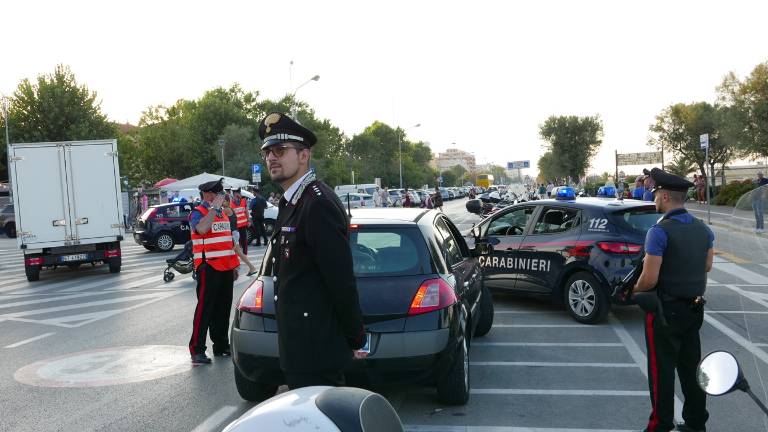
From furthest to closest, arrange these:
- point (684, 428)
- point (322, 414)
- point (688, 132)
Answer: point (688, 132) < point (684, 428) < point (322, 414)

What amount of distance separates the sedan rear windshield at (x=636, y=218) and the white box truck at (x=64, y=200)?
11.3 meters

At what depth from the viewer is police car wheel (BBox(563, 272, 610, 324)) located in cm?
812

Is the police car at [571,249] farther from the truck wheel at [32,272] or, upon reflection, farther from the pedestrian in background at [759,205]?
the truck wheel at [32,272]

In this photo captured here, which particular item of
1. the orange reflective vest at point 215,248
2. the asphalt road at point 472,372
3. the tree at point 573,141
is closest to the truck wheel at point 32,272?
the asphalt road at point 472,372

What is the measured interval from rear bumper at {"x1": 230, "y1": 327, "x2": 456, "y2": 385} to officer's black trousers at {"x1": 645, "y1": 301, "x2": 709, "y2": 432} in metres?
1.40

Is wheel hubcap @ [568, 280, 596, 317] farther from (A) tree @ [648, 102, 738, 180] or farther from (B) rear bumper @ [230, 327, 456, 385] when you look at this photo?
(A) tree @ [648, 102, 738, 180]

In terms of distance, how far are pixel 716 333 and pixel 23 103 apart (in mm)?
48324

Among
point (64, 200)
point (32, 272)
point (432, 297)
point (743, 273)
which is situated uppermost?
point (64, 200)

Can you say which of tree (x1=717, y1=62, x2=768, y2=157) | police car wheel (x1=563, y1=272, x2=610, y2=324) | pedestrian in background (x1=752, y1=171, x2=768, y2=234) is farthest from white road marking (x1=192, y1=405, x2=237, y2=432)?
tree (x1=717, y1=62, x2=768, y2=157)

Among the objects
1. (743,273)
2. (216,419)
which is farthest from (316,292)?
(743,273)

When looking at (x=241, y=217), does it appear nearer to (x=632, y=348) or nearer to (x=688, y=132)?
(x=632, y=348)

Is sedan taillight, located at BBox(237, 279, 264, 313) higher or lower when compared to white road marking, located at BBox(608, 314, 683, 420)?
higher

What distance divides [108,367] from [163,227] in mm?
15419

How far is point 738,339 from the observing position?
23.7 ft
